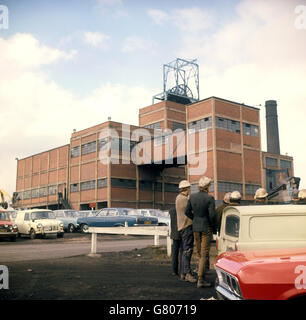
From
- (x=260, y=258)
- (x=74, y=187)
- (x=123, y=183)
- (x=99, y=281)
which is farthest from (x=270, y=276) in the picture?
(x=74, y=187)

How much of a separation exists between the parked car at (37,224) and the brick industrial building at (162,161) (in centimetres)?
2481

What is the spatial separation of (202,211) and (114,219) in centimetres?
1793

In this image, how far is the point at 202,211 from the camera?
20.8 ft

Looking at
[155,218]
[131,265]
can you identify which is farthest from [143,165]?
[131,265]

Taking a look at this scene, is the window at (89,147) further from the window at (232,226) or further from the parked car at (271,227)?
the parked car at (271,227)

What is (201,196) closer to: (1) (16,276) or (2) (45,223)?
(1) (16,276)

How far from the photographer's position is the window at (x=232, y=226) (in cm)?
506

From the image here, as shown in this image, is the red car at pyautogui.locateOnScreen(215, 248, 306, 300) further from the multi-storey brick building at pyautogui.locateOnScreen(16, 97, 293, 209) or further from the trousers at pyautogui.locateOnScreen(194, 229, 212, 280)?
the multi-storey brick building at pyautogui.locateOnScreen(16, 97, 293, 209)

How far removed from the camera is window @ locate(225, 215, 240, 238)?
506 centimetres

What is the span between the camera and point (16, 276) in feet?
24.1

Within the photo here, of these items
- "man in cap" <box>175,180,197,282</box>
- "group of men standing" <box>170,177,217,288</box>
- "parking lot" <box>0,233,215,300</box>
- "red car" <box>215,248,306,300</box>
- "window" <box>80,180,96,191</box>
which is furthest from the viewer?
"window" <box>80,180,96,191</box>

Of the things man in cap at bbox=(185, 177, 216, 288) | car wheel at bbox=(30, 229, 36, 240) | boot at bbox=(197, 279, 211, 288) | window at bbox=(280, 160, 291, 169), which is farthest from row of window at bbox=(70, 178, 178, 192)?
boot at bbox=(197, 279, 211, 288)

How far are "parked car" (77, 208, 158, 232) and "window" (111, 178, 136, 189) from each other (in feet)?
76.3
